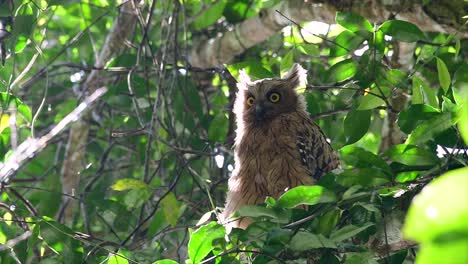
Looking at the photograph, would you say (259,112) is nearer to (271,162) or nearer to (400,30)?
(271,162)

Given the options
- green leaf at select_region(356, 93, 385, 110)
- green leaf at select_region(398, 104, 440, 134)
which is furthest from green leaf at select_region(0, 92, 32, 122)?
green leaf at select_region(398, 104, 440, 134)

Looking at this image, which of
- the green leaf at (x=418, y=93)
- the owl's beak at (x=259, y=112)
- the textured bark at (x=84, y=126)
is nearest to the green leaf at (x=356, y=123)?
the green leaf at (x=418, y=93)

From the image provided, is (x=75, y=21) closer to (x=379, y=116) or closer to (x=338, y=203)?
(x=379, y=116)

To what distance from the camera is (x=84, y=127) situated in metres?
5.38

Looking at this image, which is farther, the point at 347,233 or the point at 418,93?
the point at 418,93

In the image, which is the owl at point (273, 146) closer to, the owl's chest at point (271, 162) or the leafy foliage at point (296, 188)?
the owl's chest at point (271, 162)

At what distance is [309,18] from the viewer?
4.79 meters

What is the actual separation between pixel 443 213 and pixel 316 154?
3.89 m

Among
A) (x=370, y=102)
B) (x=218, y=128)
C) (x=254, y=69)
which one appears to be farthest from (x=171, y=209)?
(x=370, y=102)

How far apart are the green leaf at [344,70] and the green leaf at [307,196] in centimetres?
115

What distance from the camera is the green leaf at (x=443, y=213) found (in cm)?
60

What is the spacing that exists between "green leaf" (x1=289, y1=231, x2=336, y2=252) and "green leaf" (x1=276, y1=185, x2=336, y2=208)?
5.5 inches

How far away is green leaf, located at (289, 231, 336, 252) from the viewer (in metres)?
2.14

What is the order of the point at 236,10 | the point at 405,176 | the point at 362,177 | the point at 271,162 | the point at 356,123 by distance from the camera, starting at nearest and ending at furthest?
the point at 362,177 < the point at 405,176 < the point at 356,123 < the point at 271,162 < the point at 236,10
